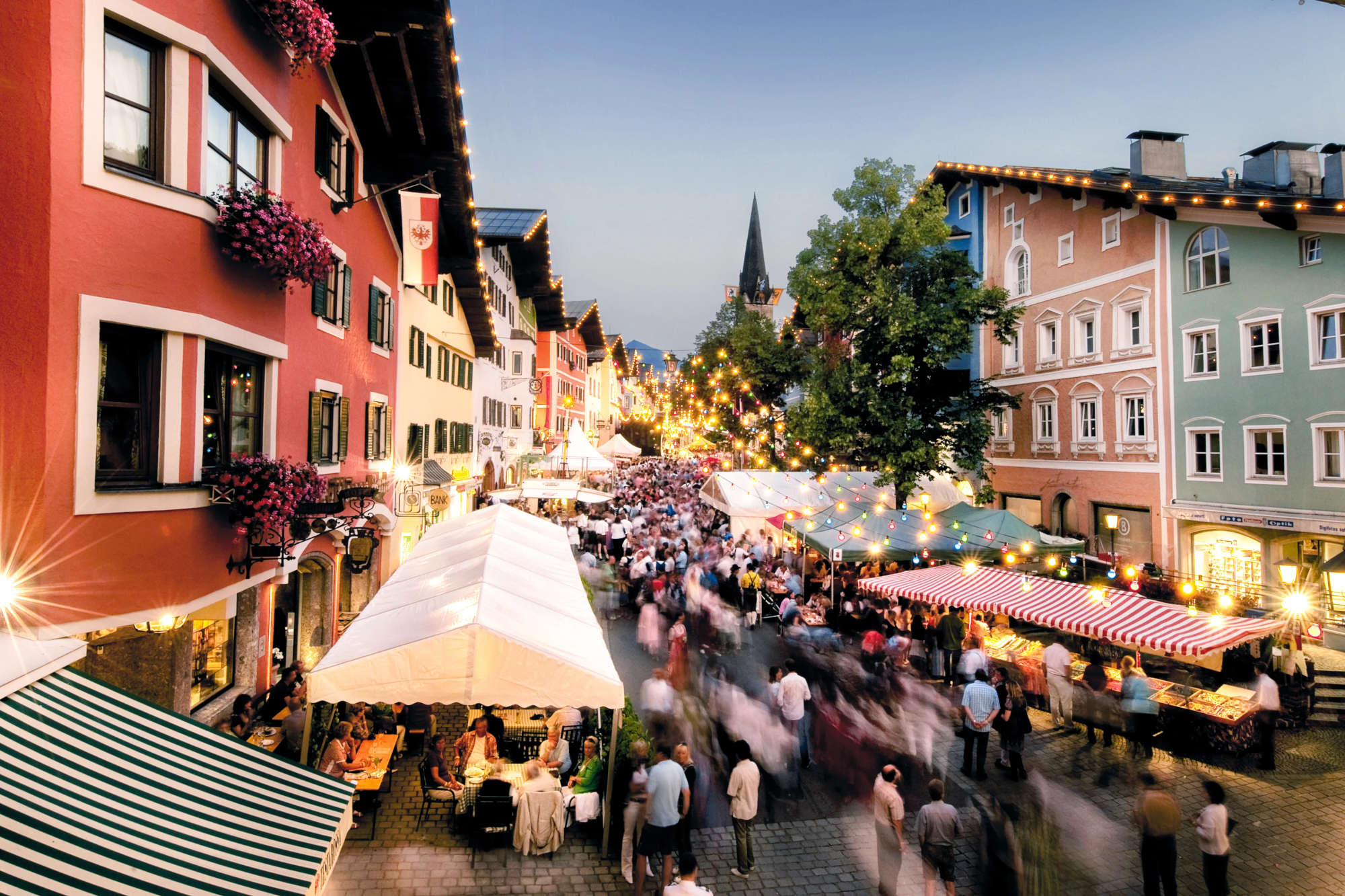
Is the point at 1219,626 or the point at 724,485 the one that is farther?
the point at 724,485

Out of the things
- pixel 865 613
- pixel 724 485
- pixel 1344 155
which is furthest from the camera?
pixel 724 485

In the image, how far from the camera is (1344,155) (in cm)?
1984

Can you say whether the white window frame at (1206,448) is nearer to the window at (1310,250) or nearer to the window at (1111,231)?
the window at (1310,250)

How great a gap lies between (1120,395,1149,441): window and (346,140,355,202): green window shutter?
76.9 ft

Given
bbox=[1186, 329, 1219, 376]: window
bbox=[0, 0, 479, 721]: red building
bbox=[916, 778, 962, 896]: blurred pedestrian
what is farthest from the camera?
bbox=[1186, 329, 1219, 376]: window

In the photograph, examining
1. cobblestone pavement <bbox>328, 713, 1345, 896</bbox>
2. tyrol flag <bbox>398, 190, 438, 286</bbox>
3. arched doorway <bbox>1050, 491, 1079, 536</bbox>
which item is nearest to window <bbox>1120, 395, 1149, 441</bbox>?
arched doorway <bbox>1050, 491, 1079, 536</bbox>

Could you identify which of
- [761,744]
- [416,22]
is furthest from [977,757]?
[416,22]

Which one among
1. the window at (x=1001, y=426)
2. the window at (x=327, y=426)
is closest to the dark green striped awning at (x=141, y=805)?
the window at (x=327, y=426)

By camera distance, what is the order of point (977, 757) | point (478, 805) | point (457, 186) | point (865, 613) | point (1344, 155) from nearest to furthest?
point (478, 805) → point (977, 757) → point (457, 186) → point (865, 613) → point (1344, 155)

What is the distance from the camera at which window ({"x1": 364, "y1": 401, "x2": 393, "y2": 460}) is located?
14.8m

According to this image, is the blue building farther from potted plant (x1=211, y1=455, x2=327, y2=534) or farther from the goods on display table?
potted plant (x1=211, y1=455, x2=327, y2=534)

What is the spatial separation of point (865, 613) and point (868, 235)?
11.8 meters

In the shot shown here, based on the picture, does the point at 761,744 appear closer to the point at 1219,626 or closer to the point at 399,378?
the point at 1219,626

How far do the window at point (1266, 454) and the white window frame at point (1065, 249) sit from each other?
29.4 ft
